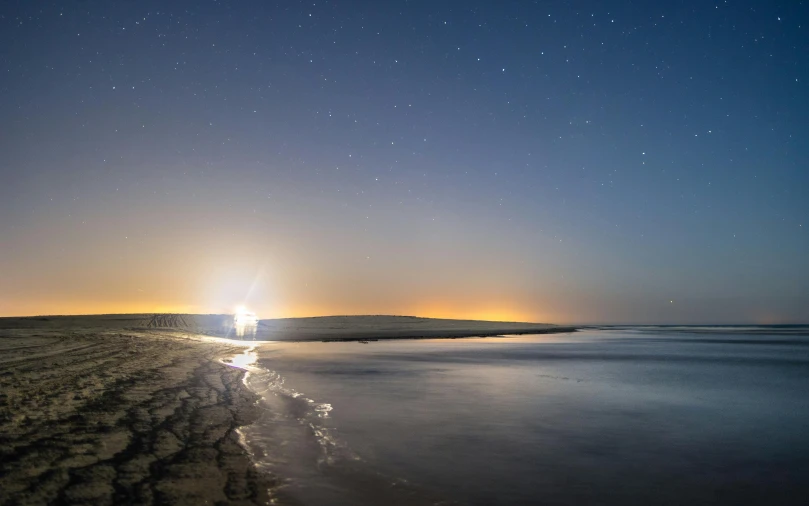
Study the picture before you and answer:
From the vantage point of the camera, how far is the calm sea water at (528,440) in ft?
20.4

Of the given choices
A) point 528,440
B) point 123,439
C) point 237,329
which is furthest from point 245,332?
point 528,440

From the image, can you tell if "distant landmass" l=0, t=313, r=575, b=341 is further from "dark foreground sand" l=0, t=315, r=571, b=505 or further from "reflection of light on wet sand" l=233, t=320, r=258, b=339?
"dark foreground sand" l=0, t=315, r=571, b=505

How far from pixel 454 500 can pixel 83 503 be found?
3.86m

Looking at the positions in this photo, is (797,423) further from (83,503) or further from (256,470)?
(83,503)

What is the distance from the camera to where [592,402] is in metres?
13.2

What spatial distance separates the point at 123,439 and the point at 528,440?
654 centimetres

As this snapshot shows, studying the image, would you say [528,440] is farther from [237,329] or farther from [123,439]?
[237,329]

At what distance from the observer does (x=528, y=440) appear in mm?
8820

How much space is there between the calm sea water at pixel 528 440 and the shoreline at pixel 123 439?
0.60 metres

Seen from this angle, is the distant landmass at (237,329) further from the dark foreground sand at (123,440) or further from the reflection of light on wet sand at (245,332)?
the dark foreground sand at (123,440)

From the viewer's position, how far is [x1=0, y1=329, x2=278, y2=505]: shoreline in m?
5.39

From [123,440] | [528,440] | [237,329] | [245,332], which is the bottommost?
[245,332]

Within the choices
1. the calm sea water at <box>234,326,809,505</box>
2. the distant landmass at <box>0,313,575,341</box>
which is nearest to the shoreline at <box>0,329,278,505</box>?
the calm sea water at <box>234,326,809,505</box>

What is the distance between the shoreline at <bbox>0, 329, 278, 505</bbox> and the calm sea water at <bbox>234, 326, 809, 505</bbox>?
0.60 meters
